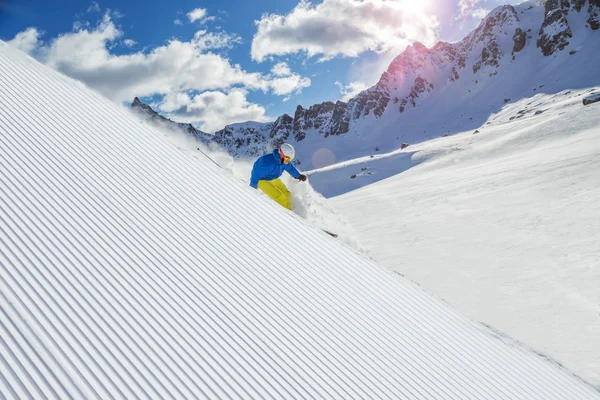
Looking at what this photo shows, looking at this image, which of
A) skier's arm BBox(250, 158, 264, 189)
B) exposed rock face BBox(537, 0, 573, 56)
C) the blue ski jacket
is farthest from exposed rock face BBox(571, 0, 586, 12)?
skier's arm BBox(250, 158, 264, 189)

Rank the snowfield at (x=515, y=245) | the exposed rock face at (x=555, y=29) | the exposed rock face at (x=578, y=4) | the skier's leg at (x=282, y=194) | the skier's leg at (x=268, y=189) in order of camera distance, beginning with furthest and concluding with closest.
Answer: the exposed rock face at (x=578, y=4) → the exposed rock face at (x=555, y=29) → the skier's leg at (x=282, y=194) → the skier's leg at (x=268, y=189) → the snowfield at (x=515, y=245)

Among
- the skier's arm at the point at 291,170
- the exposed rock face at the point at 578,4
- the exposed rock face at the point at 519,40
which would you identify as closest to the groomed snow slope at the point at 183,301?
the skier's arm at the point at 291,170

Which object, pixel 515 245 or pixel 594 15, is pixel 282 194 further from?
pixel 594 15

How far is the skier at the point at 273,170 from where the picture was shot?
32.3ft

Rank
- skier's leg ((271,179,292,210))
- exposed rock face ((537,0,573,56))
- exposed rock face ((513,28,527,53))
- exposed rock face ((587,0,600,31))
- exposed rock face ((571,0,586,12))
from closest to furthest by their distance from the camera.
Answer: skier's leg ((271,179,292,210)) < exposed rock face ((587,0,600,31)) < exposed rock face ((537,0,573,56)) < exposed rock face ((571,0,586,12)) < exposed rock face ((513,28,527,53))

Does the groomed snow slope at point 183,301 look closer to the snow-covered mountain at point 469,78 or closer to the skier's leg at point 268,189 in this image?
the skier's leg at point 268,189

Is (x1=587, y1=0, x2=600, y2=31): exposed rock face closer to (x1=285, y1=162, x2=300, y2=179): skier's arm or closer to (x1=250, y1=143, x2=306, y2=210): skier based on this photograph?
(x1=285, y1=162, x2=300, y2=179): skier's arm

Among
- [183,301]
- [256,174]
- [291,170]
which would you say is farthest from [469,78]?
[183,301]

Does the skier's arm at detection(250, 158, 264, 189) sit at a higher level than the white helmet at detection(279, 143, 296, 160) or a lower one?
lower

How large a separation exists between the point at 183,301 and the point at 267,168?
20.3 feet

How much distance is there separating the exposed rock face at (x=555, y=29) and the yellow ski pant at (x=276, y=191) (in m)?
128

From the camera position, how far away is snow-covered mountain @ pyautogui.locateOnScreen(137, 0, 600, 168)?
99812 millimetres

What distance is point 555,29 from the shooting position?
10981 centimetres

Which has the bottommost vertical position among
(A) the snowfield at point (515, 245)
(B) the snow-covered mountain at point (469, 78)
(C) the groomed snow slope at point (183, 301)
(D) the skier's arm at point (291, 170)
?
(A) the snowfield at point (515, 245)
